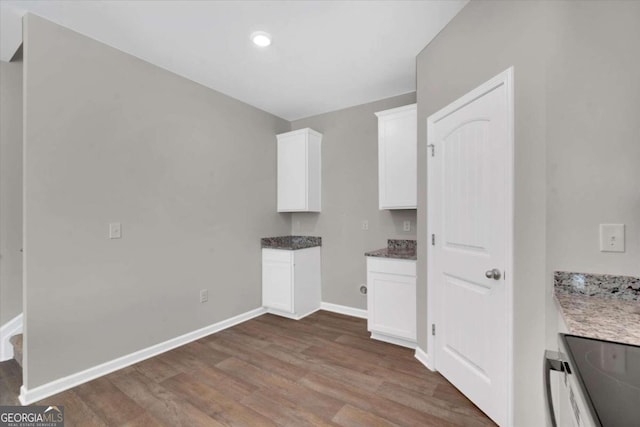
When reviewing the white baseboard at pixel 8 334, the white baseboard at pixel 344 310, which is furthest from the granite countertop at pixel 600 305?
the white baseboard at pixel 8 334

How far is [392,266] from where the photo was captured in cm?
271

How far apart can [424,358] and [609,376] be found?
182 centimetres

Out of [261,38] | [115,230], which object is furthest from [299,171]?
[115,230]

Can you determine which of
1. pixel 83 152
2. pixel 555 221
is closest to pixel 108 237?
pixel 83 152

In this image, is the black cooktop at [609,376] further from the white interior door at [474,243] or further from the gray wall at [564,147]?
the white interior door at [474,243]

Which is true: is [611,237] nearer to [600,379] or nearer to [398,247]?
[600,379]

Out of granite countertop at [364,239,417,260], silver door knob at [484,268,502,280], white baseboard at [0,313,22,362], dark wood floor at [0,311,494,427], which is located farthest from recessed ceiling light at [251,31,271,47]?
white baseboard at [0,313,22,362]

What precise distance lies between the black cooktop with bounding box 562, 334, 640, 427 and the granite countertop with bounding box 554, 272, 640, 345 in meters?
0.07

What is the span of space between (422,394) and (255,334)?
1769 mm

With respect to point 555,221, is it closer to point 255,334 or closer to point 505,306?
point 505,306

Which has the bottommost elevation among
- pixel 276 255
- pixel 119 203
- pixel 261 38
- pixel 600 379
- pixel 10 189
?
pixel 276 255

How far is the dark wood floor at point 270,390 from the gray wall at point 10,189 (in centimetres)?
66

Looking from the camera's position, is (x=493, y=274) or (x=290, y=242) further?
(x=290, y=242)

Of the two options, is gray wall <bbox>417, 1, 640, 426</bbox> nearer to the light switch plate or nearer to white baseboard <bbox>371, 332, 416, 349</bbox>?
the light switch plate
